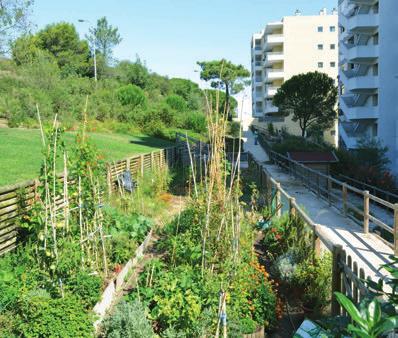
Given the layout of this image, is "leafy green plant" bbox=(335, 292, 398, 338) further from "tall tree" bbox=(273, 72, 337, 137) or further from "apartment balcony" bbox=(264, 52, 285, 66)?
"apartment balcony" bbox=(264, 52, 285, 66)

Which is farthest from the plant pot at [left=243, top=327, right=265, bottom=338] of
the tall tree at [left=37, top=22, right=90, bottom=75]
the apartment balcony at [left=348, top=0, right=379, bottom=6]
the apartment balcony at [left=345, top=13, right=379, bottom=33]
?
the tall tree at [left=37, top=22, right=90, bottom=75]

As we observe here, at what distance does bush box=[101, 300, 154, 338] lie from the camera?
465cm

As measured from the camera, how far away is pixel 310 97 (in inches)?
1763

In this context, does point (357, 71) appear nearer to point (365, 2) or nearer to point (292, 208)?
point (365, 2)

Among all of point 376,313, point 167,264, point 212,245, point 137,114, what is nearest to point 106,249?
point 167,264

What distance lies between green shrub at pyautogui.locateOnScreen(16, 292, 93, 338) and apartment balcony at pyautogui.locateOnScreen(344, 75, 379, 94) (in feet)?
123

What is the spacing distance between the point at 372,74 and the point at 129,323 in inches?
1543

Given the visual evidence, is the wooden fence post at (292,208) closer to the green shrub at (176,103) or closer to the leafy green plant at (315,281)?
the leafy green plant at (315,281)

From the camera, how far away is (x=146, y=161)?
1772 centimetres

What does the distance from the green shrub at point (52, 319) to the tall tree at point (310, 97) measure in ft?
135

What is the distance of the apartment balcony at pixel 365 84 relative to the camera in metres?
38.8

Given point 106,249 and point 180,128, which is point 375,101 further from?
point 106,249

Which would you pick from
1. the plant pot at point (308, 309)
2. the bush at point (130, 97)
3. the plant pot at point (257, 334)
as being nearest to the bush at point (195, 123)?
the bush at point (130, 97)

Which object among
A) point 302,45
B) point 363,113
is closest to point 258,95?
point 302,45
